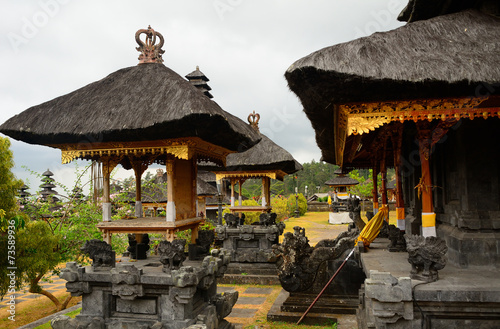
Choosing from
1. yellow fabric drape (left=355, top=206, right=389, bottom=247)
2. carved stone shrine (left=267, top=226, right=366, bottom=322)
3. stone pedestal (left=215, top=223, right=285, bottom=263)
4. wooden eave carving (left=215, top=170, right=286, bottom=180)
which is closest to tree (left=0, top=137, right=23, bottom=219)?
carved stone shrine (left=267, top=226, right=366, bottom=322)

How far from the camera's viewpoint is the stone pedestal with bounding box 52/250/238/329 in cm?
586

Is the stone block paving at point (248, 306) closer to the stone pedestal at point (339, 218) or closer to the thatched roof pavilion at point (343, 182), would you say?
the stone pedestal at point (339, 218)

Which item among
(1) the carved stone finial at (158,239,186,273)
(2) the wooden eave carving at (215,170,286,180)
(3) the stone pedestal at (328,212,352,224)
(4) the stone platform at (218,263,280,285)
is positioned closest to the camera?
(1) the carved stone finial at (158,239,186,273)

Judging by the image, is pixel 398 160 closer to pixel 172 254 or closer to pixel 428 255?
pixel 428 255

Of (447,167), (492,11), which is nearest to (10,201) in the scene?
(447,167)

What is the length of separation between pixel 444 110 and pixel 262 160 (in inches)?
419

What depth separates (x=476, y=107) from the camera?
5273mm

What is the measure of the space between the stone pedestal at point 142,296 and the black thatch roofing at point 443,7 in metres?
6.25

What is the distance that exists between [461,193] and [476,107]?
1702mm

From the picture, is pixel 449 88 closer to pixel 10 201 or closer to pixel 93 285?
pixel 93 285

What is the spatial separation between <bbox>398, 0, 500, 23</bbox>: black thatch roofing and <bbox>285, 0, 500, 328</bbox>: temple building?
0.02m

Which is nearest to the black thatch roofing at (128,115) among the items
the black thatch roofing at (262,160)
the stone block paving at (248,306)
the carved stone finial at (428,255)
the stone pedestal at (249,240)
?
the carved stone finial at (428,255)

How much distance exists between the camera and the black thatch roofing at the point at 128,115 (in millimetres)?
6488

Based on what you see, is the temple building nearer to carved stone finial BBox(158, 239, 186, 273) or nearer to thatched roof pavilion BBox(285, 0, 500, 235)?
thatched roof pavilion BBox(285, 0, 500, 235)
